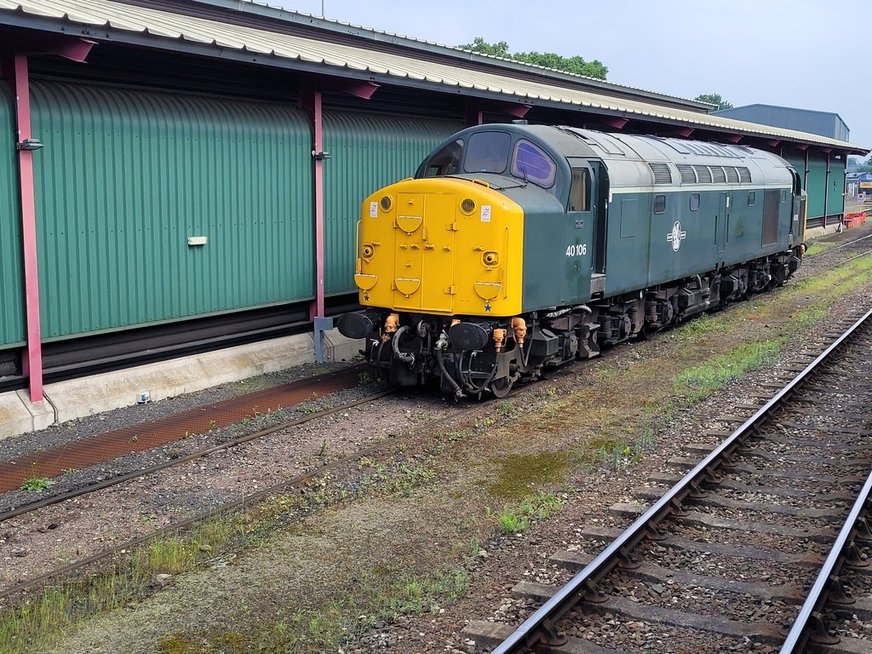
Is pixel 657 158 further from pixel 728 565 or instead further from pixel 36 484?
pixel 36 484

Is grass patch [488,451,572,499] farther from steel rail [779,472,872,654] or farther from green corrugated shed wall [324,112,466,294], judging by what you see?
green corrugated shed wall [324,112,466,294]

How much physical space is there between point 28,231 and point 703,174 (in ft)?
39.7

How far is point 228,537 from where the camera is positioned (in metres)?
7.75

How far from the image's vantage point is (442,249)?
1196 centimetres

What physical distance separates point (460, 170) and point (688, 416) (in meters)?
4.44

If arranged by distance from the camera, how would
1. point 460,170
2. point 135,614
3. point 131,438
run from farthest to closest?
point 460,170 → point 131,438 → point 135,614

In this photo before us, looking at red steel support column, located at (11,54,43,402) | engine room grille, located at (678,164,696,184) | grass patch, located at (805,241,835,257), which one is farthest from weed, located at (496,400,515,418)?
grass patch, located at (805,241,835,257)

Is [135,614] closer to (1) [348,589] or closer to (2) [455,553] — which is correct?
(1) [348,589]

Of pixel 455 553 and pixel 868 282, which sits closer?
pixel 455 553

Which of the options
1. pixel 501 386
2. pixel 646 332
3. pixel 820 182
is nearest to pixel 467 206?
pixel 501 386

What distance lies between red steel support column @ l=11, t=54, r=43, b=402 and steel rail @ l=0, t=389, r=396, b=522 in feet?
7.55

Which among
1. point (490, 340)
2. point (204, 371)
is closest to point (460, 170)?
point (490, 340)

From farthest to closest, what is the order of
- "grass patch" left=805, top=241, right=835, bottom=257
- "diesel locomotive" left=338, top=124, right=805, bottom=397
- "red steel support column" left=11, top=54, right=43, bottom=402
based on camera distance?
"grass patch" left=805, top=241, right=835, bottom=257, "diesel locomotive" left=338, top=124, right=805, bottom=397, "red steel support column" left=11, top=54, right=43, bottom=402

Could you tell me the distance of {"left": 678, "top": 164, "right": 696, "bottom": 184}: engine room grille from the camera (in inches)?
663
